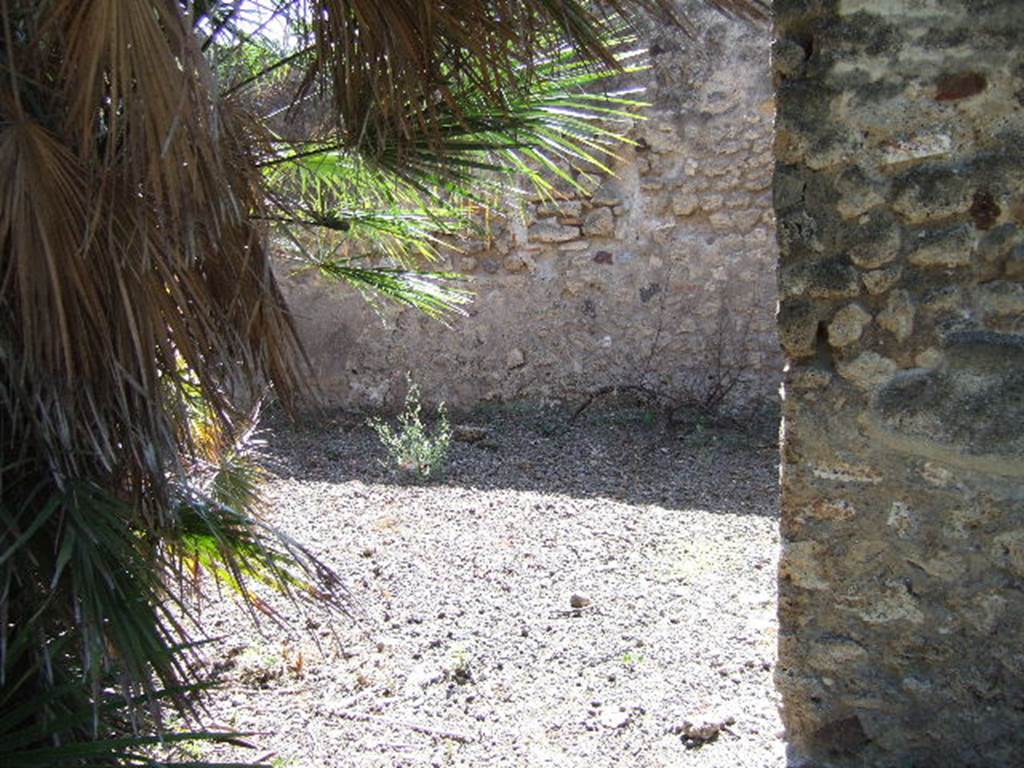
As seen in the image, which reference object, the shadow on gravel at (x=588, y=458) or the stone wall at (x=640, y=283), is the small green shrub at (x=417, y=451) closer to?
the shadow on gravel at (x=588, y=458)

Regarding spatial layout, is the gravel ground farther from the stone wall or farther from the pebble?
the stone wall

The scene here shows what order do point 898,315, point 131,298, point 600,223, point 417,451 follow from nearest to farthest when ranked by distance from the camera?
point 131,298, point 898,315, point 417,451, point 600,223

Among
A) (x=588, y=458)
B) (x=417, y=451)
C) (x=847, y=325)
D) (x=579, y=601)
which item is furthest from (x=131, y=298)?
(x=588, y=458)

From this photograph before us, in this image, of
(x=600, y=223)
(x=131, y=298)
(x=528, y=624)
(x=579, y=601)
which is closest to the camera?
(x=131, y=298)

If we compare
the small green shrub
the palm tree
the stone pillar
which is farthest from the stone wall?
the stone pillar

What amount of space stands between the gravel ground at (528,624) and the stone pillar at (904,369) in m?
0.55

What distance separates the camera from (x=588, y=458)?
5.46 metres

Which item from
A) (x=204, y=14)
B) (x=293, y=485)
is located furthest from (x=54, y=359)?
(x=293, y=485)

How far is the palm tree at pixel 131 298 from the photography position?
1.66 metres

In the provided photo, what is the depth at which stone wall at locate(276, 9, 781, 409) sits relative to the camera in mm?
5805

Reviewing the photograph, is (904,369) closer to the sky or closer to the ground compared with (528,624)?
closer to the sky

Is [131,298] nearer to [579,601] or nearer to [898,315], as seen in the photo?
[898,315]

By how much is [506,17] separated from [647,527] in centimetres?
262

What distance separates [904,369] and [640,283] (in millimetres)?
4004
